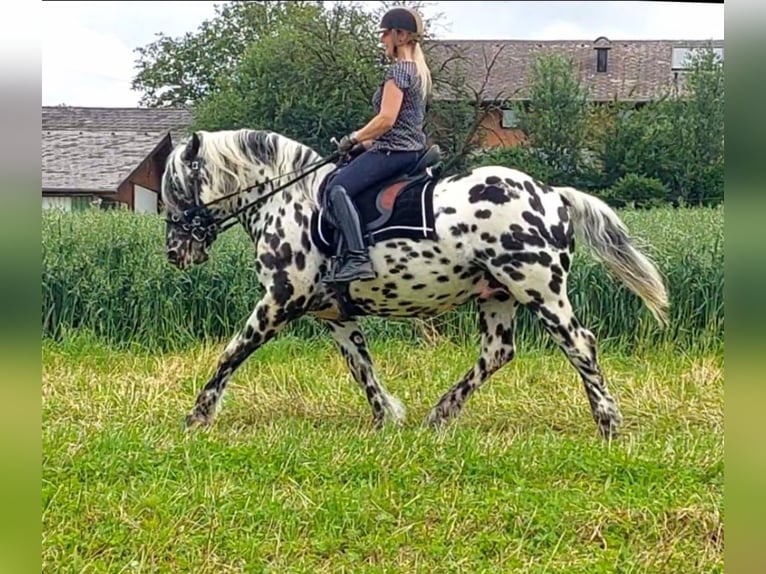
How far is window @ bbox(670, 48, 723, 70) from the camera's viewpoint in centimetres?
409

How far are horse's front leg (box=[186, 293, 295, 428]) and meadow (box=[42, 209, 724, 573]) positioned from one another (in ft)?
0.27

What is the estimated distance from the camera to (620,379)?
4285mm

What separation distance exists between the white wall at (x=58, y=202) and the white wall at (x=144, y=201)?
0.93 feet

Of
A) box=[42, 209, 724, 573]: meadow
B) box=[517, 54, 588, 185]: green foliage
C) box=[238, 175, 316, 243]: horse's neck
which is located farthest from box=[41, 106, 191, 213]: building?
box=[517, 54, 588, 185]: green foliage

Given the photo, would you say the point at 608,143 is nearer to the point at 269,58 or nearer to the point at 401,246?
the point at 401,246

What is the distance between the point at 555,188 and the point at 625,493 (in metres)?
1.31

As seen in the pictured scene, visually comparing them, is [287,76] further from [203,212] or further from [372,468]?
[372,468]

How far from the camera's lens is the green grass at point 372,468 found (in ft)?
10.5

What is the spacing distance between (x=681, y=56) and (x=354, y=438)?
223cm

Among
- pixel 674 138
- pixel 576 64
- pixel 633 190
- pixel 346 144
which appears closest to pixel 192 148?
pixel 346 144

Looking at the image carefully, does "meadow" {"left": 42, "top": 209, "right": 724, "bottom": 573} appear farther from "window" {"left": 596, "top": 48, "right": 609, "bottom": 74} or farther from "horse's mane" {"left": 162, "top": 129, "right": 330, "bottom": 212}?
"window" {"left": 596, "top": 48, "right": 609, "bottom": 74}

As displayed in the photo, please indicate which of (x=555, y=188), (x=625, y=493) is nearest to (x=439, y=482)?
(x=625, y=493)

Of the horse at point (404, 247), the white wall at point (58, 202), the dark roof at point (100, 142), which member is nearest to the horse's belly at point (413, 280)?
the horse at point (404, 247)

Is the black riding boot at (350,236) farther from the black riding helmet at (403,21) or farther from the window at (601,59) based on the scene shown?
the window at (601,59)
